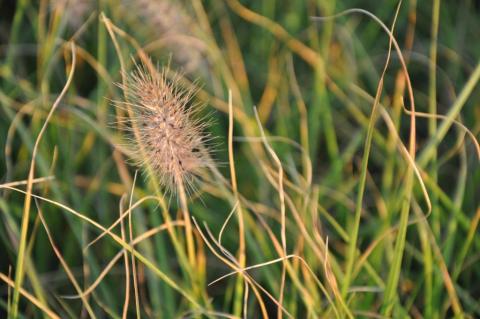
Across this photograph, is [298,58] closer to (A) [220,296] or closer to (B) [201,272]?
(A) [220,296]


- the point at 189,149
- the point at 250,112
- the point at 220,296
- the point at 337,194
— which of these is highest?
the point at 189,149

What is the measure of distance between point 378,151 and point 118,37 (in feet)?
1.75

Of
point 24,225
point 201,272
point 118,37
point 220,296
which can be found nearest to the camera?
point 24,225

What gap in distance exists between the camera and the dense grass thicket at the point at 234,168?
909 mm

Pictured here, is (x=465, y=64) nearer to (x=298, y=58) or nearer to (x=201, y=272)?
(x=298, y=58)

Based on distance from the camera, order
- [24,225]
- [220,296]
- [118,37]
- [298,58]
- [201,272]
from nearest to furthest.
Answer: [24,225] → [201,272] → [220,296] → [118,37] → [298,58]

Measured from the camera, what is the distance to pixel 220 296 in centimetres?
125

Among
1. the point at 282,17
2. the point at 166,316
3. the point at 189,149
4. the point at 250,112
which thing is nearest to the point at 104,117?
the point at 250,112

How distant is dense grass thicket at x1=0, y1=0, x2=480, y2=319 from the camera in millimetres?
909

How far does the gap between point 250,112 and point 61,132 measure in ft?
1.12

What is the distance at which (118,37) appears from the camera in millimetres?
1366

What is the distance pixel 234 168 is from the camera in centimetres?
137

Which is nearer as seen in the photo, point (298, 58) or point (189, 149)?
point (189, 149)

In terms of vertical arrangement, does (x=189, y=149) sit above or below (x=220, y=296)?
above
